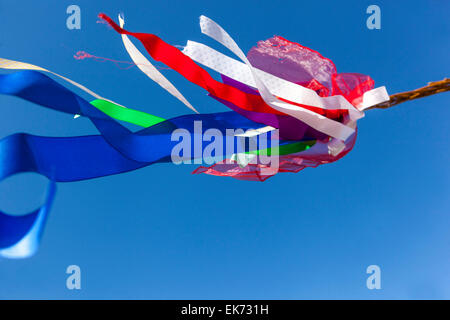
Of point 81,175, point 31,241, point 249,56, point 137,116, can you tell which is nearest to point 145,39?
point 137,116

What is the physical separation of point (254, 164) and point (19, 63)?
1223 mm

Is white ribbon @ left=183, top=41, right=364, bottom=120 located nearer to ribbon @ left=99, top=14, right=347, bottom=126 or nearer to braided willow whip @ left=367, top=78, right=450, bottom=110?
ribbon @ left=99, top=14, right=347, bottom=126

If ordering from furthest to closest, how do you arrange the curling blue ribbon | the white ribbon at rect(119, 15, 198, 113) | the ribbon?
the white ribbon at rect(119, 15, 198, 113), the ribbon, the curling blue ribbon

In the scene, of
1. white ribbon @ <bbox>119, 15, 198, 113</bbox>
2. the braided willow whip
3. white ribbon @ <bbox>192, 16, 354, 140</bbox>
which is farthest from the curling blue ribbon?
the braided willow whip

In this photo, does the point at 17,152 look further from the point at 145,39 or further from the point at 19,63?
the point at 145,39

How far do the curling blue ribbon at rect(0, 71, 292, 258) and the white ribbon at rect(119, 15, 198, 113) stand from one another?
12 cm

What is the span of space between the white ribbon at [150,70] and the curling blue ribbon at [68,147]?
0.12m

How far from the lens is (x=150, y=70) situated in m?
2.10

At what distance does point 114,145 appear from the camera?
6.46 ft

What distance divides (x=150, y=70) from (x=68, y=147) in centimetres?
56

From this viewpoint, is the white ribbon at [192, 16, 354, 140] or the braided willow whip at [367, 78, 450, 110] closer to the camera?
the braided willow whip at [367, 78, 450, 110]

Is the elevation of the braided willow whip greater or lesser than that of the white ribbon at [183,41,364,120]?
lesser

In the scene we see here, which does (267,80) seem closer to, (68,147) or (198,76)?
(198,76)

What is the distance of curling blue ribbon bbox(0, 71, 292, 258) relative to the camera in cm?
177
